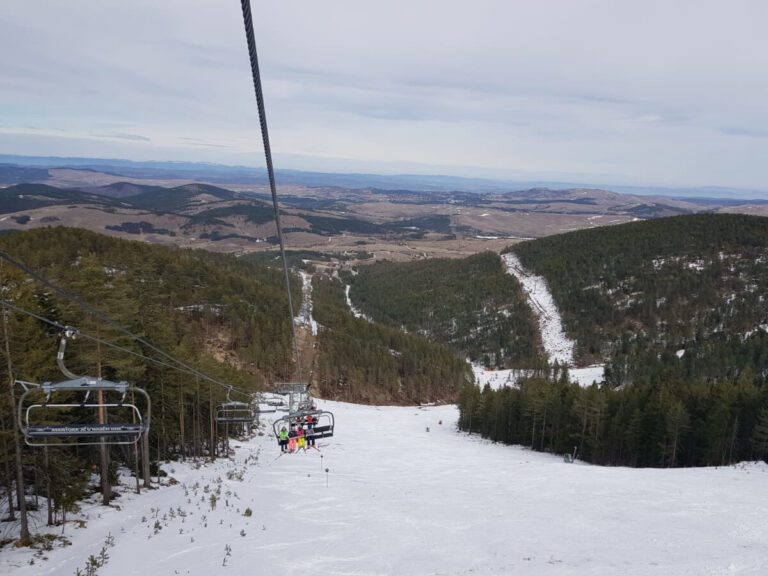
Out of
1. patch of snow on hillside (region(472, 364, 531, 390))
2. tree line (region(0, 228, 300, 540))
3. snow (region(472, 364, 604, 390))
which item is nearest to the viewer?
tree line (region(0, 228, 300, 540))

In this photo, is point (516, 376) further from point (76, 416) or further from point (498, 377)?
point (76, 416)

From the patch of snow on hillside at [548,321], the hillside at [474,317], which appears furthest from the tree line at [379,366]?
the patch of snow on hillside at [548,321]

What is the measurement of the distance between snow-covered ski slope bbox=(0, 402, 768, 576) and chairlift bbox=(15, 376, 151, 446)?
404cm

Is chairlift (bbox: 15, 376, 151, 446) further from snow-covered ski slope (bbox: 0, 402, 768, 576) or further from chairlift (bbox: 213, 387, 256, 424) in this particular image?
snow-covered ski slope (bbox: 0, 402, 768, 576)

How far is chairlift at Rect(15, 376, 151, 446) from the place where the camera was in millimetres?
9656

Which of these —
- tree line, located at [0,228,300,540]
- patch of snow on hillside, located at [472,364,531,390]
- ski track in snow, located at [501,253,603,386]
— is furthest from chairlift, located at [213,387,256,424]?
ski track in snow, located at [501,253,603,386]

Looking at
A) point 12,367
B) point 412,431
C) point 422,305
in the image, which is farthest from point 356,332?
point 12,367

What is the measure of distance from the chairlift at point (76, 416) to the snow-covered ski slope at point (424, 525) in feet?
13.2

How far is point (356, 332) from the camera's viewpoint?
4555 inches

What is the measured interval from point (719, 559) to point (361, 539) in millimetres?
11779

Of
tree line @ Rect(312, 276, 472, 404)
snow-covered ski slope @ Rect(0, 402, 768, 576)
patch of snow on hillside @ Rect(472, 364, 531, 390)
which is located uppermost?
snow-covered ski slope @ Rect(0, 402, 768, 576)

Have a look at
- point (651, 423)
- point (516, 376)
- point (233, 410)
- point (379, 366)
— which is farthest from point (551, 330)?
point (233, 410)

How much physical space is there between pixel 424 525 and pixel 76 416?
739 inches

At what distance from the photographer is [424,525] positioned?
61.3ft
